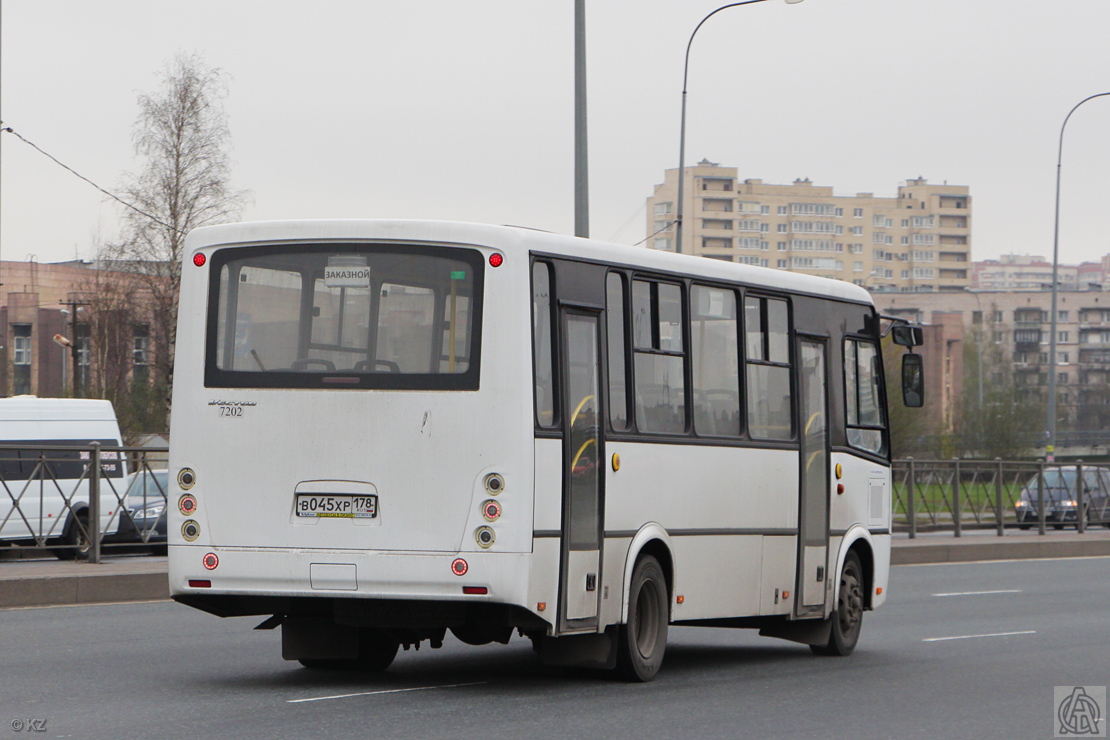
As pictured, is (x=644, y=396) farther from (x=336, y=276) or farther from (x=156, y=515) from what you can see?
(x=156, y=515)

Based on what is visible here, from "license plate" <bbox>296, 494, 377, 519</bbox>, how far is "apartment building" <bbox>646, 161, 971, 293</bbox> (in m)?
164

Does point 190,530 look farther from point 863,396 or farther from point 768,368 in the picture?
point 863,396

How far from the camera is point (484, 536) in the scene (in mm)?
9383

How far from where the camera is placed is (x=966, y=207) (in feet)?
645

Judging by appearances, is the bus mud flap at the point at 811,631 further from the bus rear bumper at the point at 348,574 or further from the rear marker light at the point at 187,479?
the rear marker light at the point at 187,479

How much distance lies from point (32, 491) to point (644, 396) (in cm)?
1029

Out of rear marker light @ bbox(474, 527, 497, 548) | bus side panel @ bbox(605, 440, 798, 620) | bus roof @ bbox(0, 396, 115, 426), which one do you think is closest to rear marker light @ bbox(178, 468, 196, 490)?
rear marker light @ bbox(474, 527, 497, 548)

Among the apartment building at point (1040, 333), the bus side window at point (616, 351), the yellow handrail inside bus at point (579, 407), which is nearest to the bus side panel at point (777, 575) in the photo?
the bus side window at point (616, 351)

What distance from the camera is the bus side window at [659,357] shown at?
35.2 ft

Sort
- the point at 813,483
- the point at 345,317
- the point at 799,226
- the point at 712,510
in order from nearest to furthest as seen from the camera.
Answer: the point at 345,317 → the point at 712,510 → the point at 813,483 → the point at 799,226

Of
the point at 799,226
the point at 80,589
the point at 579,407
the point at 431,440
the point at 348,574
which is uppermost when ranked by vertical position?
the point at 799,226

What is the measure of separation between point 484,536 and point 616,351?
1755mm

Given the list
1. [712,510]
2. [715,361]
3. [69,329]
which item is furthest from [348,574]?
[69,329]

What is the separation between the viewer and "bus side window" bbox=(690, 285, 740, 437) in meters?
11.3
